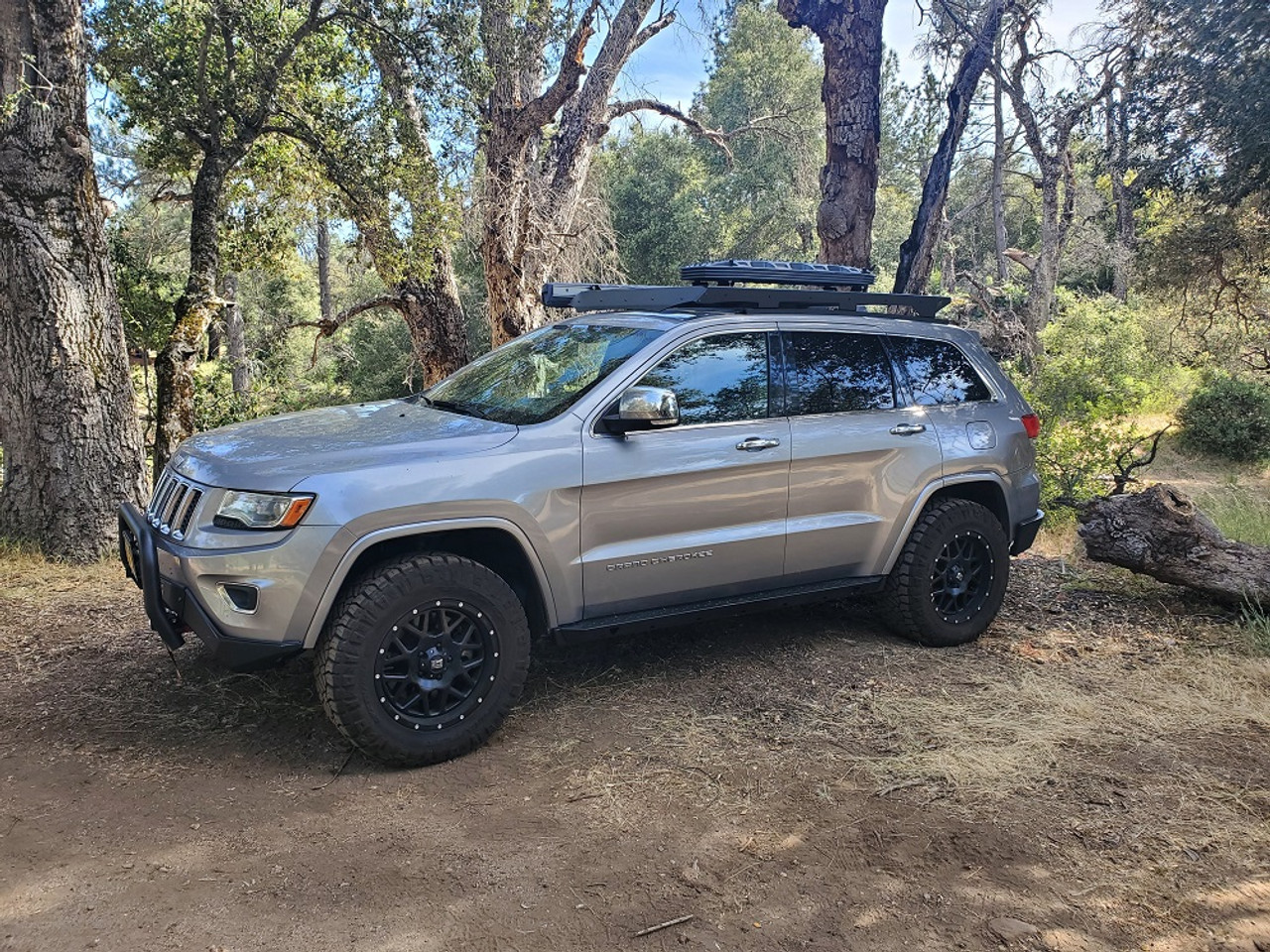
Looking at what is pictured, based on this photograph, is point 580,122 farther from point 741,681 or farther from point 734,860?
point 734,860

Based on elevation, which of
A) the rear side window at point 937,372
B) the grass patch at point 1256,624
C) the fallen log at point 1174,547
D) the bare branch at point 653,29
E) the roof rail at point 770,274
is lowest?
the grass patch at point 1256,624

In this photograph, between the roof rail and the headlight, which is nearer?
the headlight

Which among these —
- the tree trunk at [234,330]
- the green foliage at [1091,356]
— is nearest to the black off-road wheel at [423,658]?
the green foliage at [1091,356]

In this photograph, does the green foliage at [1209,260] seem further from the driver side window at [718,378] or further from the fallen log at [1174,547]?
the driver side window at [718,378]

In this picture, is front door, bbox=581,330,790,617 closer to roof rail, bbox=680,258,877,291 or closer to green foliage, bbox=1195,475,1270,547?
roof rail, bbox=680,258,877,291

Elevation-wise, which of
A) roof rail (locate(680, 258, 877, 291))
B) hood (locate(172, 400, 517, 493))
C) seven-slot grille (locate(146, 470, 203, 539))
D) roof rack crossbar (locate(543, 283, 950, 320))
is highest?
roof rail (locate(680, 258, 877, 291))

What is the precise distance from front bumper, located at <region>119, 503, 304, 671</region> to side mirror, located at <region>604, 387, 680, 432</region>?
5.42 feet

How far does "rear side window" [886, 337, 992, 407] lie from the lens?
532cm

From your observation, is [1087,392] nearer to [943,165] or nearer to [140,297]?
[943,165]

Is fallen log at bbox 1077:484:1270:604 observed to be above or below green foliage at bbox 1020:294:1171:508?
below

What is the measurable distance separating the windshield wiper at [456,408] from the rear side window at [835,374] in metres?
1.61

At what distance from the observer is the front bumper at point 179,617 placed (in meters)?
3.55

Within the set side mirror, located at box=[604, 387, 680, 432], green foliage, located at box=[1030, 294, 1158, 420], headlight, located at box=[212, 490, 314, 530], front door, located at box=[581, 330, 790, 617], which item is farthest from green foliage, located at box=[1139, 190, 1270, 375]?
headlight, located at box=[212, 490, 314, 530]

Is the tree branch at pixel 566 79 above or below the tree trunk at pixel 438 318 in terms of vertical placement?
above
